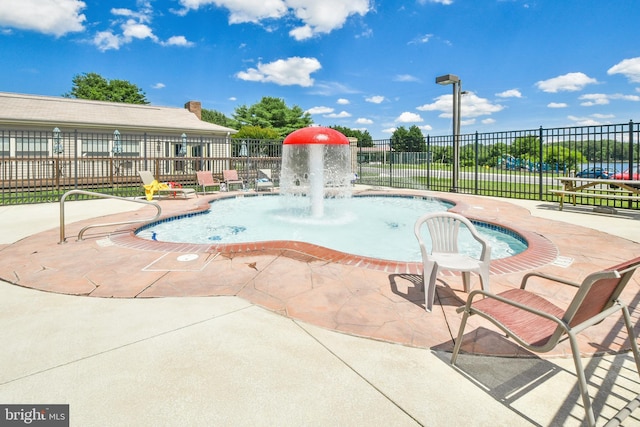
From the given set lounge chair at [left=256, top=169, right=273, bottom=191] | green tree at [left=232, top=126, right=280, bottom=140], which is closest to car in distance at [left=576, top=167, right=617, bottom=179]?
lounge chair at [left=256, top=169, right=273, bottom=191]

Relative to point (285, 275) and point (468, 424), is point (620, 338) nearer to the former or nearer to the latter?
point (468, 424)

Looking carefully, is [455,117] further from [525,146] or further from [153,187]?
[153,187]

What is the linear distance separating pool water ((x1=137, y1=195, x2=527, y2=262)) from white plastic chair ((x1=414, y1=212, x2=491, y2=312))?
74.7 inches

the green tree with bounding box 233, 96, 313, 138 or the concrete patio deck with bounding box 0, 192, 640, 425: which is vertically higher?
the green tree with bounding box 233, 96, 313, 138

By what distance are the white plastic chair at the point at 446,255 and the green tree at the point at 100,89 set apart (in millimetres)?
52277

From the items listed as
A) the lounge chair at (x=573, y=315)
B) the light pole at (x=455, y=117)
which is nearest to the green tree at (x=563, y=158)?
the light pole at (x=455, y=117)

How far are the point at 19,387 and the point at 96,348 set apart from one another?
0.53 m

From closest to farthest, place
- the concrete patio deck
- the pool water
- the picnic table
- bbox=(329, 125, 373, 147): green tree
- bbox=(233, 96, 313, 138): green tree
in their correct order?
the concrete patio deck, the pool water, the picnic table, bbox=(233, 96, 313, 138): green tree, bbox=(329, 125, 373, 147): green tree

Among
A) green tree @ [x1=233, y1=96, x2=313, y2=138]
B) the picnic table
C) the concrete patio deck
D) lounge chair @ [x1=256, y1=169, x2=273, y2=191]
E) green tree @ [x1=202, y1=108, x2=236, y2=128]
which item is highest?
green tree @ [x1=202, y1=108, x2=236, y2=128]

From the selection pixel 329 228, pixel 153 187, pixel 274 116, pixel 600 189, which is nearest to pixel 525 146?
pixel 600 189

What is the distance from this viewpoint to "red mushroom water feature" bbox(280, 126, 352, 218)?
8.59 m

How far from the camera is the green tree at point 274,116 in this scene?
181ft

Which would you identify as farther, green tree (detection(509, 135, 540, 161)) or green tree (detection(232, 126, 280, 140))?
green tree (detection(232, 126, 280, 140))

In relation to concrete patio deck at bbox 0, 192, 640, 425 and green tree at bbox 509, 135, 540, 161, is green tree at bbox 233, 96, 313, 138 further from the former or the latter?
concrete patio deck at bbox 0, 192, 640, 425
